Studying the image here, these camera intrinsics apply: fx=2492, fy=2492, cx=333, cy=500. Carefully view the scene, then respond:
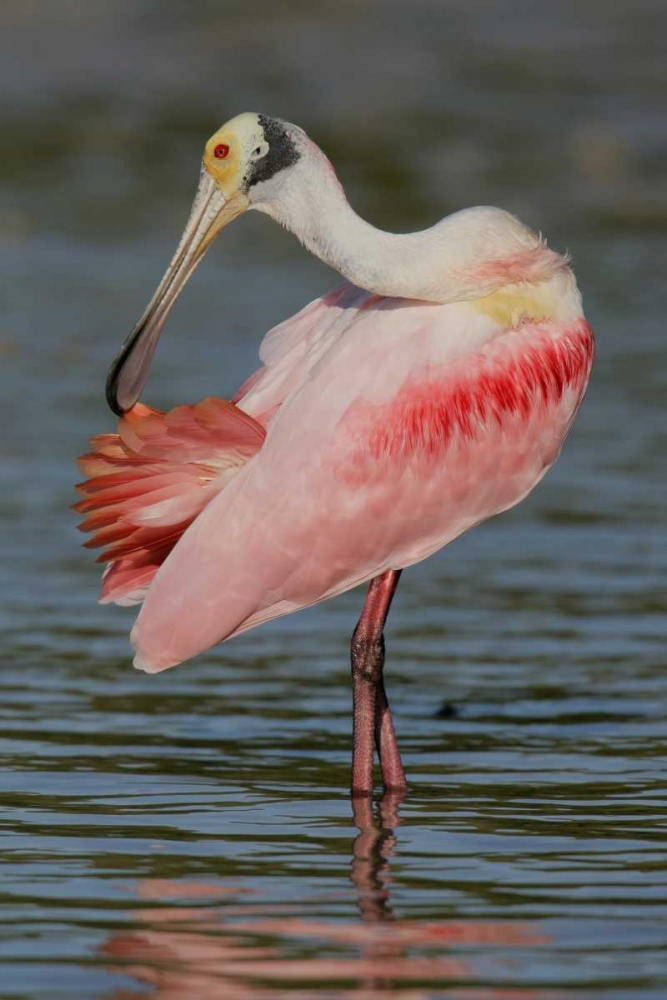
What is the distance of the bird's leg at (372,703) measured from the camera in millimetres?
7512

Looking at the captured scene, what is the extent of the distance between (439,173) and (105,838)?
22579mm

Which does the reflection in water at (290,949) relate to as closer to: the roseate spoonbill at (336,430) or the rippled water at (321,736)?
the rippled water at (321,736)

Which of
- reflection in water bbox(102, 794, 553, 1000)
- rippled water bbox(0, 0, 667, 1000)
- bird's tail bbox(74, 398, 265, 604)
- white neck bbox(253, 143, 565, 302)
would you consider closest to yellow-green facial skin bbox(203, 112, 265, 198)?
white neck bbox(253, 143, 565, 302)

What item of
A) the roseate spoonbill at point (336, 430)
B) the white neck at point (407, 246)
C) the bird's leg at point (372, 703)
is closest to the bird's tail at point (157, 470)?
the roseate spoonbill at point (336, 430)

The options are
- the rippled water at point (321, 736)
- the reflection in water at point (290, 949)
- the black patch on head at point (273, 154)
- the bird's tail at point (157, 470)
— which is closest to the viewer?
the reflection in water at point (290, 949)

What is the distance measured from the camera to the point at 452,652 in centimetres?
972

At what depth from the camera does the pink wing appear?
24.2 ft

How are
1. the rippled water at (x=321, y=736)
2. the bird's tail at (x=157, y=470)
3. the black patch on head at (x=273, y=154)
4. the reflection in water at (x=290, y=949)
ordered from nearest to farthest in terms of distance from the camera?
the reflection in water at (x=290, y=949) → the rippled water at (x=321, y=736) → the bird's tail at (x=157, y=470) → the black patch on head at (x=273, y=154)

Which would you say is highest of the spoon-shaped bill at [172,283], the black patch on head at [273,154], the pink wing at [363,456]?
the black patch on head at [273,154]

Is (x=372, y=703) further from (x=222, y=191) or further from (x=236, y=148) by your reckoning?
(x=236, y=148)

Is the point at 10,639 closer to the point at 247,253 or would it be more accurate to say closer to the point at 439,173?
the point at 247,253

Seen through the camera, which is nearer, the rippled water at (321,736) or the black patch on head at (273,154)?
the rippled water at (321,736)

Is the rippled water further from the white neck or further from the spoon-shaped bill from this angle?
the white neck

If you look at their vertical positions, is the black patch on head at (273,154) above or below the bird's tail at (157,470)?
above
